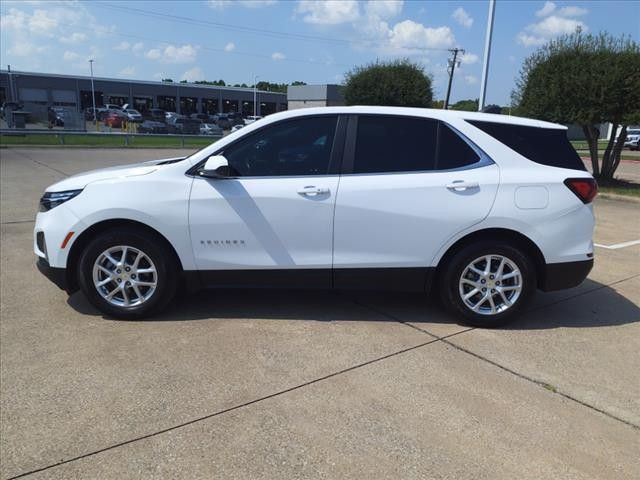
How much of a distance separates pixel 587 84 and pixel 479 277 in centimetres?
1075

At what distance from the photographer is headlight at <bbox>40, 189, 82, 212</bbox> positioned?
414 cm

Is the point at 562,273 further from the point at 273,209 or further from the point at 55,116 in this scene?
the point at 55,116

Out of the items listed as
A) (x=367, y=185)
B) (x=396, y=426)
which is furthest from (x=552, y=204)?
(x=396, y=426)

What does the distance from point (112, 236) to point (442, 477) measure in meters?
3.01

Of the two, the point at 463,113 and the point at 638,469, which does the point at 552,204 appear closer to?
the point at 463,113

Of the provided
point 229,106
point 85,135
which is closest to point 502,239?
point 85,135

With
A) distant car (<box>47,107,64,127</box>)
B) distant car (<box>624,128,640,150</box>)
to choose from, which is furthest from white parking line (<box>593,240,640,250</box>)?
distant car (<box>47,107,64,127</box>)

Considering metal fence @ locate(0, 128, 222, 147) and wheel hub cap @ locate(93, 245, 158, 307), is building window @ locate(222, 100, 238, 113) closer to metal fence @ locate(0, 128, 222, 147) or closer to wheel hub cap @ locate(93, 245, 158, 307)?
metal fence @ locate(0, 128, 222, 147)

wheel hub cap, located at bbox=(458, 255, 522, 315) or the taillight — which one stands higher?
the taillight

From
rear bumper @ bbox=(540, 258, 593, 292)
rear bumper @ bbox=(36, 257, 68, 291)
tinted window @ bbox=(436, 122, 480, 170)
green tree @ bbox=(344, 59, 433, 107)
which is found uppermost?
green tree @ bbox=(344, 59, 433, 107)

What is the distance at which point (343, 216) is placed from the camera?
3996 millimetres

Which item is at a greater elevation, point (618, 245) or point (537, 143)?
point (537, 143)

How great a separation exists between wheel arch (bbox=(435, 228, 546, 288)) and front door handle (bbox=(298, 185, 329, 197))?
3.68 feet

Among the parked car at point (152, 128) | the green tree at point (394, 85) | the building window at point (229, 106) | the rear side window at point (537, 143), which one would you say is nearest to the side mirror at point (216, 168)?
the rear side window at point (537, 143)
